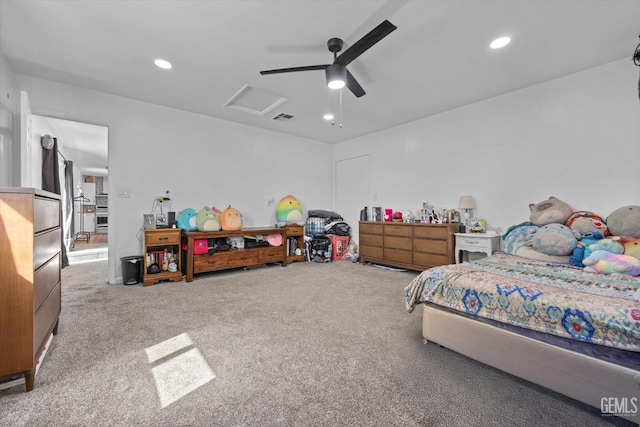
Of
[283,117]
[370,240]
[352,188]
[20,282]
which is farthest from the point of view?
[352,188]

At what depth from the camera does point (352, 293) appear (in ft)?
10.4

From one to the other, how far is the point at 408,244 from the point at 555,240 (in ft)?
6.13

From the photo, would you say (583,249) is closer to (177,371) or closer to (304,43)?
(304,43)

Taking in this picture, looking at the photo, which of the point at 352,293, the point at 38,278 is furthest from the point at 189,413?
the point at 352,293

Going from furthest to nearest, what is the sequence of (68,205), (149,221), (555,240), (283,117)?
1. (68,205)
2. (283,117)
3. (149,221)
4. (555,240)

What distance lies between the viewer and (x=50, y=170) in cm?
449

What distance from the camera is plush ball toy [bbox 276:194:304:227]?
499 cm

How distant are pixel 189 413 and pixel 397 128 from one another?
16.1 feet

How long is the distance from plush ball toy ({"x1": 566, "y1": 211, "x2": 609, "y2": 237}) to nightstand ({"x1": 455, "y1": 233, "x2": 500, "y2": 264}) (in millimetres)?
773

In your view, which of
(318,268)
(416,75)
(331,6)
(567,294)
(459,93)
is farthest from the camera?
(318,268)

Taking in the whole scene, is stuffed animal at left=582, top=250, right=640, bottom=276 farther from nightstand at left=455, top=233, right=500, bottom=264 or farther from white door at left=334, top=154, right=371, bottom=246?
white door at left=334, top=154, right=371, bottom=246

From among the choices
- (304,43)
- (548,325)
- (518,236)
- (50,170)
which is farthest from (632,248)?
(50,170)

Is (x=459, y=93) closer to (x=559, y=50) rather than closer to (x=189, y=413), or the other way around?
(x=559, y=50)

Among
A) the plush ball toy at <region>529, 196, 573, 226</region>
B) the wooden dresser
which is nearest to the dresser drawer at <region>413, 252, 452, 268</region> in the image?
the wooden dresser
